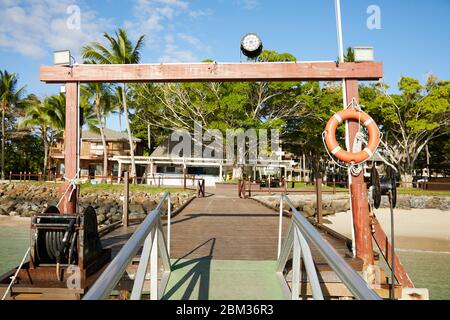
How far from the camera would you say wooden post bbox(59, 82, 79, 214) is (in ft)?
17.6

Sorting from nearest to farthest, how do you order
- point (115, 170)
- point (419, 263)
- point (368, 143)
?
point (368, 143)
point (419, 263)
point (115, 170)

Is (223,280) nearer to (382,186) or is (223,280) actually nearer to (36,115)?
(382,186)

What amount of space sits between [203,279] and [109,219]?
47.8 feet

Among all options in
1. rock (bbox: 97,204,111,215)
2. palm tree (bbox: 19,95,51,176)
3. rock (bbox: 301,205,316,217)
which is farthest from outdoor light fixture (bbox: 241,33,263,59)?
palm tree (bbox: 19,95,51,176)

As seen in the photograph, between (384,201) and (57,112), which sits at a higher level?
(57,112)

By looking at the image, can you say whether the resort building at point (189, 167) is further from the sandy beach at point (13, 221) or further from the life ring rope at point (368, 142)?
the life ring rope at point (368, 142)

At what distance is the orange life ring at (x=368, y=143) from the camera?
477 centimetres

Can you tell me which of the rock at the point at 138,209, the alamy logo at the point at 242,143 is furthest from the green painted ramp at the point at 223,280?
the alamy logo at the point at 242,143

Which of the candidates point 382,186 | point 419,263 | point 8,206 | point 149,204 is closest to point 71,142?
point 382,186

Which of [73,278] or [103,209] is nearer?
[73,278]

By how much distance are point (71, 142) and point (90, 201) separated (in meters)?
18.2

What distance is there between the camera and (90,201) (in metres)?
22.3

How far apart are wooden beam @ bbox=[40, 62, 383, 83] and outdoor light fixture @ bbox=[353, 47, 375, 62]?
396 millimetres
